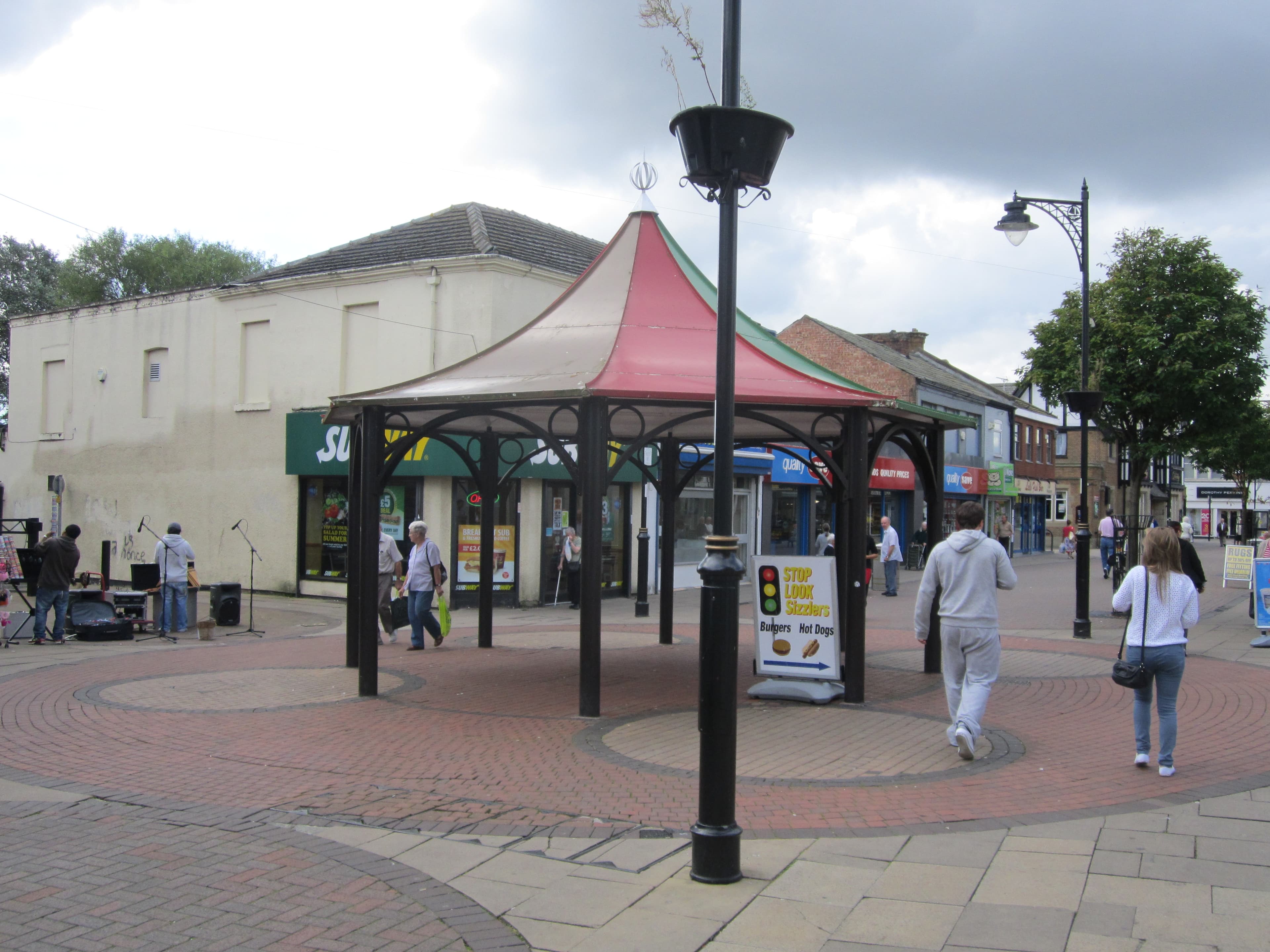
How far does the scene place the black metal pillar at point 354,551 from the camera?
11414 mm

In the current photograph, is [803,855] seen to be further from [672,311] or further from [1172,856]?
[672,311]

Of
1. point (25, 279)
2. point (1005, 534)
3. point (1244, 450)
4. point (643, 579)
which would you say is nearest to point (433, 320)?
point (643, 579)

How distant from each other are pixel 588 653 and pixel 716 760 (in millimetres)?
4141

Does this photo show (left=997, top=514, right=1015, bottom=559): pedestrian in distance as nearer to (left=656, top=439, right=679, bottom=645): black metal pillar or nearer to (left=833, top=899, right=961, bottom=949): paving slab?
(left=656, top=439, right=679, bottom=645): black metal pillar

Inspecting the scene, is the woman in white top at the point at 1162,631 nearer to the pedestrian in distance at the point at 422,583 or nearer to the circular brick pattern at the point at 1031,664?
the circular brick pattern at the point at 1031,664

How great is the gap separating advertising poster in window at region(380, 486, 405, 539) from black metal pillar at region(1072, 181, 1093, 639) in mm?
12041

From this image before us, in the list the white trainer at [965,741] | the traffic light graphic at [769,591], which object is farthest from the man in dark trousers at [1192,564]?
the white trainer at [965,741]

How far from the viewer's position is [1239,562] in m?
21.1

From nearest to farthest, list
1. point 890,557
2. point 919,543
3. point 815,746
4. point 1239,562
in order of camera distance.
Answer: point 815,746
point 1239,562
point 890,557
point 919,543

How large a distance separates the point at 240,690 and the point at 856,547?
622 centimetres

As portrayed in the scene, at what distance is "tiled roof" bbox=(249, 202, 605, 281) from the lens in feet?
67.3

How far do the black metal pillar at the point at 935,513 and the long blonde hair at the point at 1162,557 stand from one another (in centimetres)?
412

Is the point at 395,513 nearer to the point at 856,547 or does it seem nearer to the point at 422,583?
the point at 422,583

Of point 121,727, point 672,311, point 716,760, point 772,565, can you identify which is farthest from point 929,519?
point 121,727
